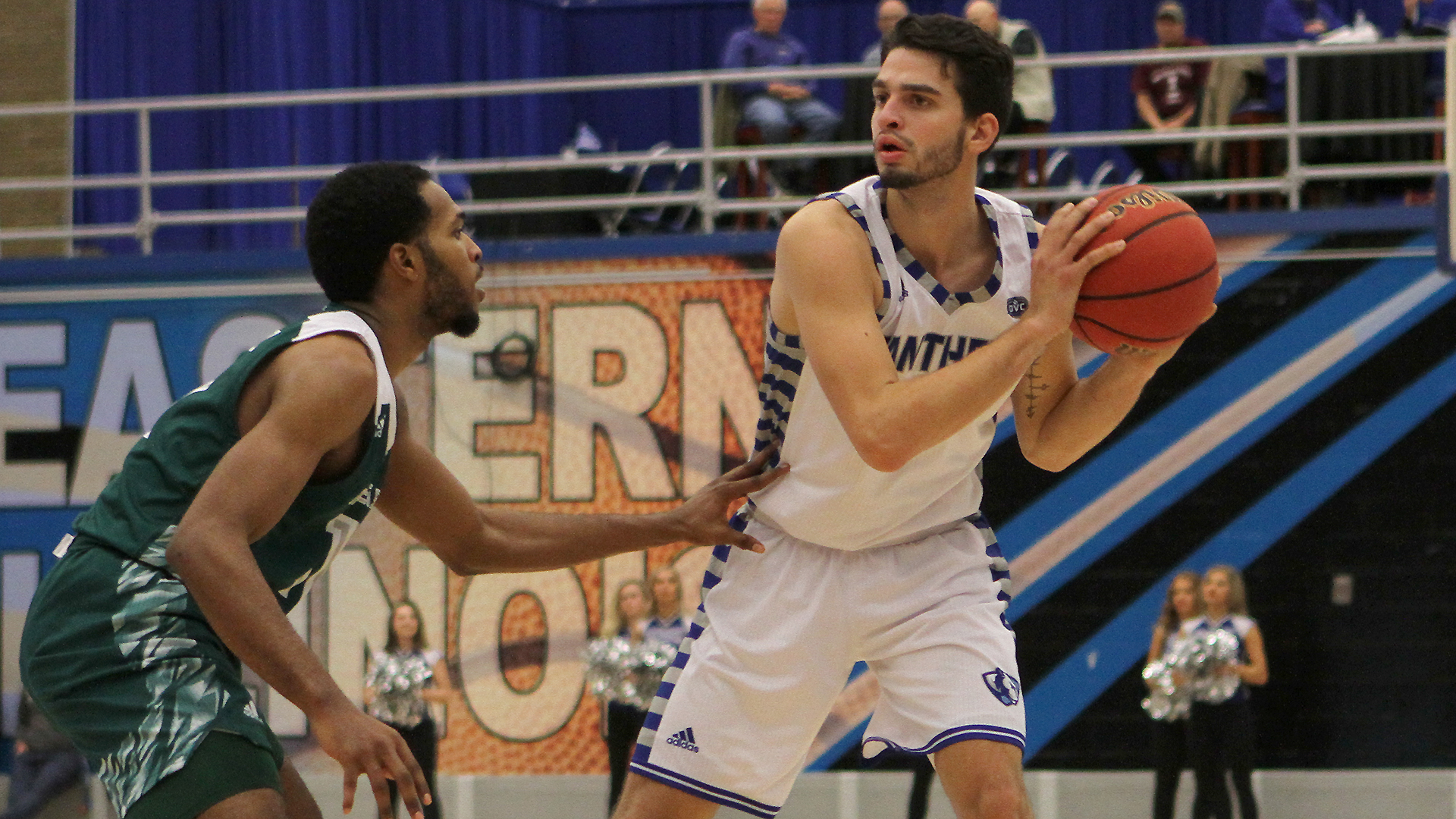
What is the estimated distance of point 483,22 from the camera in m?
15.5

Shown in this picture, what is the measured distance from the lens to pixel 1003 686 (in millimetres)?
3359

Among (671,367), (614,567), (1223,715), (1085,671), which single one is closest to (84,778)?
(614,567)

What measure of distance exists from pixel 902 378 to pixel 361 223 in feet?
3.70

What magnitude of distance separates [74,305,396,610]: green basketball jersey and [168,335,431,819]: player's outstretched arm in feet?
0.35

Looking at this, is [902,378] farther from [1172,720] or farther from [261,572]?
[1172,720]

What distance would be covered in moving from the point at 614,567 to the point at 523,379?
131 centimetres

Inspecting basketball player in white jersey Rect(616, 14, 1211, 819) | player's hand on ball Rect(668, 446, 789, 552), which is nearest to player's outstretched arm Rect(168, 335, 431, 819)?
basketball player in white jersey Rect(616, 14, 1211, 819)

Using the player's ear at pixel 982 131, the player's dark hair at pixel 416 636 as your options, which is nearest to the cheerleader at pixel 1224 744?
the player's dark hair at pixel 416 636

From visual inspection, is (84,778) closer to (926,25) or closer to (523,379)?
(523,379)

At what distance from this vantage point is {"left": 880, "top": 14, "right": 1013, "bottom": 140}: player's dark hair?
11.1 ft

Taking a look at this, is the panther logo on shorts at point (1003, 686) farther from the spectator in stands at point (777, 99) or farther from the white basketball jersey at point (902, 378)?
the spectator in stands at point (777, 99)

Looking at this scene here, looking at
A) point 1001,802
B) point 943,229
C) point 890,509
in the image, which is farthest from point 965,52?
point 1001,802

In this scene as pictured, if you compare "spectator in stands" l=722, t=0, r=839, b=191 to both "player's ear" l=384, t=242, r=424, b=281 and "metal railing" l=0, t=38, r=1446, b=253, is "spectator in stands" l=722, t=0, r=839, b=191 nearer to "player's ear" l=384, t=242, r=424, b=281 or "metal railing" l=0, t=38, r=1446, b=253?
"metal railing" l=0, t=38, r=1446, b=253

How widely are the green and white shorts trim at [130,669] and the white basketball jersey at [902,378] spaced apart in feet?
4.01
